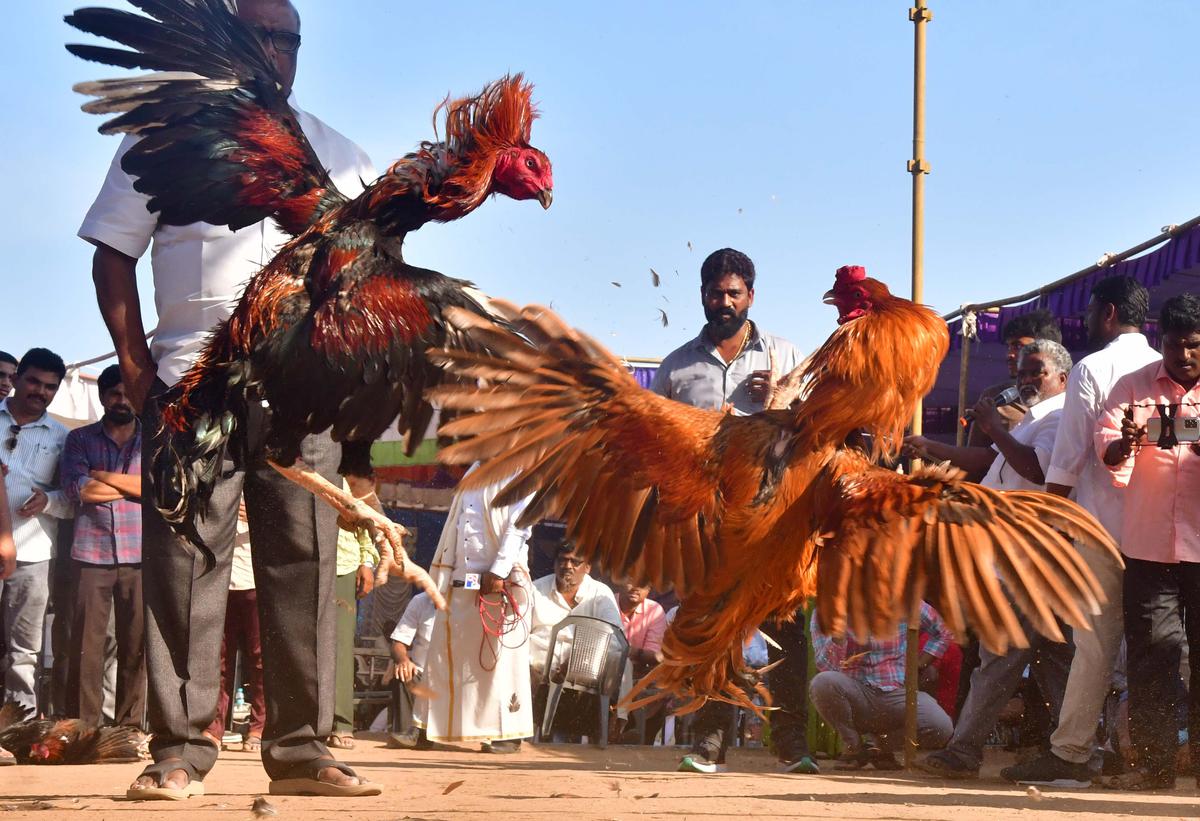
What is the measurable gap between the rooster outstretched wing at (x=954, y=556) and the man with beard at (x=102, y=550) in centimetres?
490

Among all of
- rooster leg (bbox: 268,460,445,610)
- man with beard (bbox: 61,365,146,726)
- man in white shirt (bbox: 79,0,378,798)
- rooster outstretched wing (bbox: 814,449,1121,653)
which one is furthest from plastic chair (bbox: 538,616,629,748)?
rooster outstretched wing (bbox: 814,449,1121,653)

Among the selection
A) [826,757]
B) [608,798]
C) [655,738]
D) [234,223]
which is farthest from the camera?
[655,738]

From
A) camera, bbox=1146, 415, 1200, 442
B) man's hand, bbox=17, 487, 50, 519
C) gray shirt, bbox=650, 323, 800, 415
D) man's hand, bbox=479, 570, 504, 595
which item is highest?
gray shirt, bbox=650, 323, 800, 415

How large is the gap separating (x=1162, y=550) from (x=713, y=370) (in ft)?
6.85

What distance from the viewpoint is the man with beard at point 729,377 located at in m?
6.21

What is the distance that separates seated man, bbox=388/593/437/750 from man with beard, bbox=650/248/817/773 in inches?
91.2

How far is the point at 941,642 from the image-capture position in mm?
7566

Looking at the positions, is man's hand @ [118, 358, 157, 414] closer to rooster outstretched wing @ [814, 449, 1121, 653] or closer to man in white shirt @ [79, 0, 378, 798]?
man in white shirt @ [79, 0, 378, 798]

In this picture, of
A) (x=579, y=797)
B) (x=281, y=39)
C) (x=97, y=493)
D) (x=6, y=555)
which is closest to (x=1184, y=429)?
(x=579, y=797)

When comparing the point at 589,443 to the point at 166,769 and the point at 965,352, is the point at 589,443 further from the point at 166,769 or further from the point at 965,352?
the point at 965,352

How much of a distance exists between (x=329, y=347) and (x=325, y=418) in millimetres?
229

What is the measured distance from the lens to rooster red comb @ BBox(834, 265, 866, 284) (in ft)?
14.8

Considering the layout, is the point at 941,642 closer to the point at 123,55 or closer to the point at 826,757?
the point at 826,757

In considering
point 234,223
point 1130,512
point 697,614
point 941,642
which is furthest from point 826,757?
point 234,223
